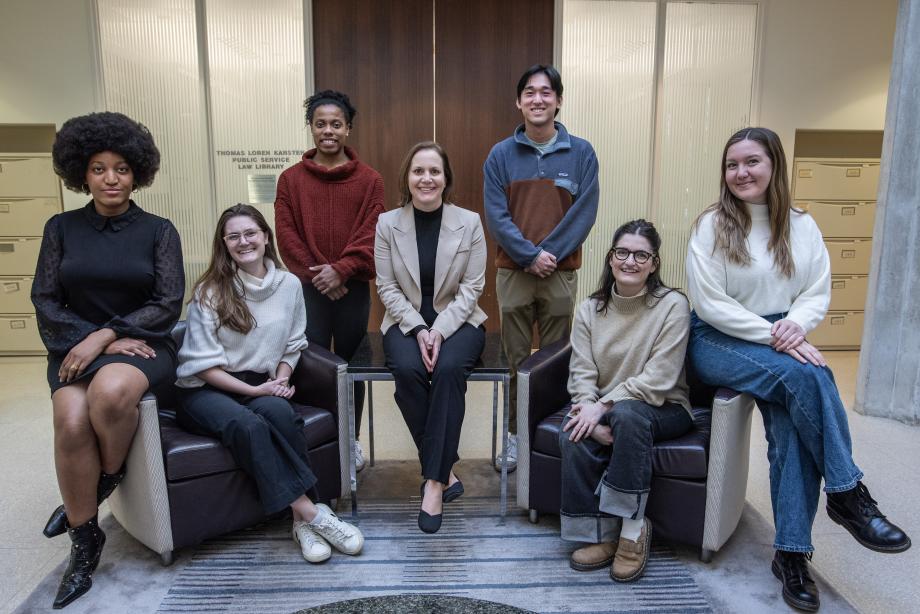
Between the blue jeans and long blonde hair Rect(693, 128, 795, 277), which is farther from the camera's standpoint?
long blonde hair Rect(693, 128, 795, 277)

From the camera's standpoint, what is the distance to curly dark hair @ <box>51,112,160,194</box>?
2229 mm

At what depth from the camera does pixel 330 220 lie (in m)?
2.83

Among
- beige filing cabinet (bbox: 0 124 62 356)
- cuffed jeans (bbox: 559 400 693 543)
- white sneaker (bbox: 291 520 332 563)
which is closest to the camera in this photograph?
cuffed jeans (bbox: 559 400 693 543)

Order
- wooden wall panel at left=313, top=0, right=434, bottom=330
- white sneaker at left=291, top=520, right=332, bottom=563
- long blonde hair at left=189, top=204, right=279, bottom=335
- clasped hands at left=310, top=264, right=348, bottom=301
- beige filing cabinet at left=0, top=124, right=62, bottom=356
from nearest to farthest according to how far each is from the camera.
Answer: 1. white sneaker at left=291, top=520, right=332, bottom=563
2. long blonde hair at left=189, top=204, right=279, bottom=335
3. clasped hands at left=310, top=264, right=348, bottom=301
4. wooden wall panel at left=313, top=0, right=434, bottom=330
5. beige filing cabinet at left=0, top=124, right=62, bottom=356

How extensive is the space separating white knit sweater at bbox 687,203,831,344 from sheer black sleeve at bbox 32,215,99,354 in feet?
7.13

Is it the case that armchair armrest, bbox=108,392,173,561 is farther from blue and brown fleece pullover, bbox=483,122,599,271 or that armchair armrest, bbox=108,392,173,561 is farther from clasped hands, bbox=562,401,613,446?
blue and brown fleece pullover, bbox=483,122,599,271

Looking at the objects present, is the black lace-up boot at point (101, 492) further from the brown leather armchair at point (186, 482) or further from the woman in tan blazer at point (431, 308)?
the woman in tan blazer at point (431, 308)

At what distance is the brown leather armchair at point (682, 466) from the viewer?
6.98 ft

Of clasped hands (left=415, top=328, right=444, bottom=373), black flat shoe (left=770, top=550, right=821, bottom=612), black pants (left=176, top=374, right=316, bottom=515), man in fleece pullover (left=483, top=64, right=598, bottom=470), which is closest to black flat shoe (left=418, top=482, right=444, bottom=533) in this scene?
black pants (left=176, top=374, right=316, bottom=515)

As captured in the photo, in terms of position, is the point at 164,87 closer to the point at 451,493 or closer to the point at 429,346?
the point at 429,346

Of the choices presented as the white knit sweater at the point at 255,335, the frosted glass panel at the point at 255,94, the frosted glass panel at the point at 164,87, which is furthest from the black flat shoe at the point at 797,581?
the frosted glass panel at the point at 164,87

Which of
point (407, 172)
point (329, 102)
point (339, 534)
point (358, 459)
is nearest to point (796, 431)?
point (339, 534)

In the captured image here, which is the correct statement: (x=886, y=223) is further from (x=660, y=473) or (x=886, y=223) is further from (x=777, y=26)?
(x=660, y=473)

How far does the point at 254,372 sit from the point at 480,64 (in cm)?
318
